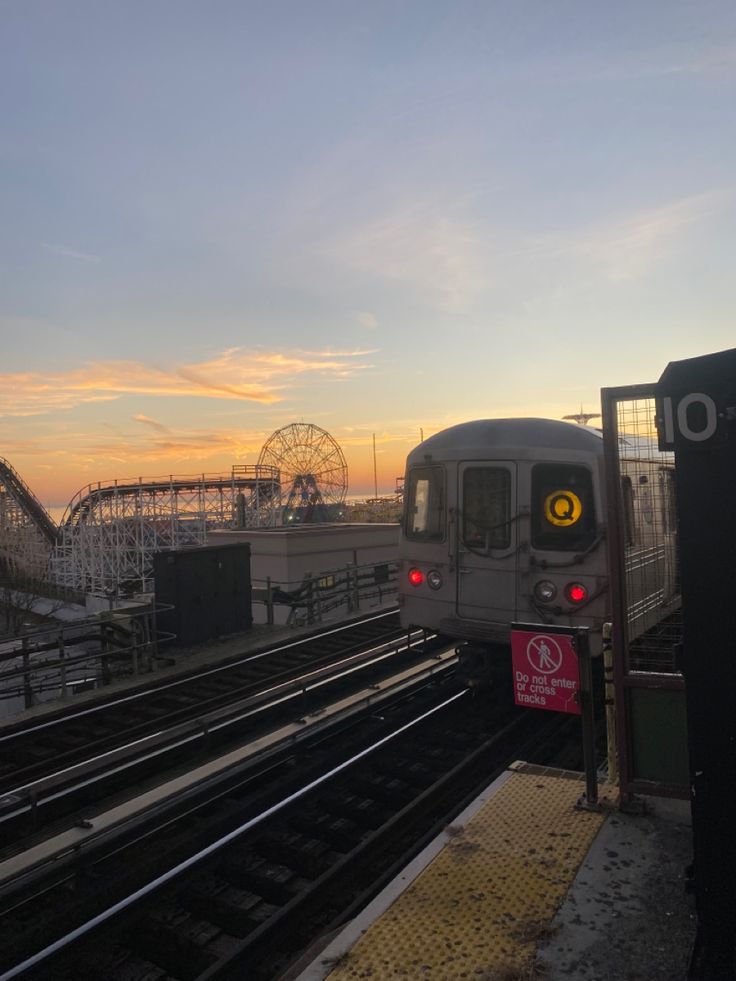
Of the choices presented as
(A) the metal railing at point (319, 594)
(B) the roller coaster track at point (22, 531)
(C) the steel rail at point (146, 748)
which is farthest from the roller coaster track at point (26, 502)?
(C) the steel rail at point (146, 748)

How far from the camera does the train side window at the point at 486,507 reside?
770cm

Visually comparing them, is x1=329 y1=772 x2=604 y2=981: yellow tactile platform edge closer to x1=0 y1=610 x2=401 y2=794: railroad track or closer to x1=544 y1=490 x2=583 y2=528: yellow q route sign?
x1=544 y1=490 x2=583 y2=528: yellow q route sign

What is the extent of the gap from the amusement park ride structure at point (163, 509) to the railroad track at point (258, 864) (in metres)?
41.4

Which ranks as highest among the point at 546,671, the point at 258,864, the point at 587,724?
the point at 546,671

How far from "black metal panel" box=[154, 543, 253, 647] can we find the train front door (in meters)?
6.13

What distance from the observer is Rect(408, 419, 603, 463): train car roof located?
7.59 m

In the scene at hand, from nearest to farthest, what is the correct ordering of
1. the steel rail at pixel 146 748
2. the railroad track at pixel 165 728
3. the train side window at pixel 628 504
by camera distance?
the steel rail at pixel 146 748 → the railroad track at pixel 165 728 → the train side window at pixel 628 504

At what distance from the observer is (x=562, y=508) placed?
24.5 ft

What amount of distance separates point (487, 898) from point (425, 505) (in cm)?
505

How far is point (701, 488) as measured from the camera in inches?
116

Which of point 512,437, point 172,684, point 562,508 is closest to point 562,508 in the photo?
point 562,508

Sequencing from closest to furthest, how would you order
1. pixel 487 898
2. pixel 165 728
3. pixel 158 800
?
pixel 487 898, pixel 158 800, pixel 165 728

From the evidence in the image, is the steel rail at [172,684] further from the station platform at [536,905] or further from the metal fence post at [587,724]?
the metal fence post at [587,724]

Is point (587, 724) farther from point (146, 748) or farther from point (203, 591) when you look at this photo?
point (203, 591)
